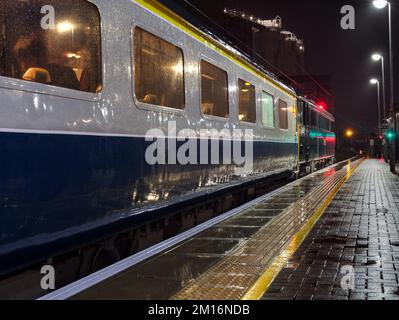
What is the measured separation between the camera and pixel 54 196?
423 centimetres

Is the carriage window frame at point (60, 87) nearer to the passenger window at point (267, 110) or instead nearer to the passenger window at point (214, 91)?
the passenger window at point (214, 91)

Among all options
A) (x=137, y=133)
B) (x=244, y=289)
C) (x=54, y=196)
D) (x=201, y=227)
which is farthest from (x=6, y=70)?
(x=201, y=227)

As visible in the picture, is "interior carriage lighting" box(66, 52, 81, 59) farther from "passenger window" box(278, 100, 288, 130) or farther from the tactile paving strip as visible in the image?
"passenger window" box(278, 100, 288, 130)

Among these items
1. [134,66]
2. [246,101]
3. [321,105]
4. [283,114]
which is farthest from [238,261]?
[321,105]

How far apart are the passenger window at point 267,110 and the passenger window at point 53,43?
24.1 feet

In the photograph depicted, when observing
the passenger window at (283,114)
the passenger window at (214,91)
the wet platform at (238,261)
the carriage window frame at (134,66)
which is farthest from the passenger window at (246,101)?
the passenger window at (283,114)

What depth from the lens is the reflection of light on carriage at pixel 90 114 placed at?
12.8 feet

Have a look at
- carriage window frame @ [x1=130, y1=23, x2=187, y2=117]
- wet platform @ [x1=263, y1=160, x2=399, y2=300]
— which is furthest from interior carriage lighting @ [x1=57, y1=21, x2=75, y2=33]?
wet platform @ [x1=263, y1=160, x2=399, y2=300]

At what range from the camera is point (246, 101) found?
1027 cm

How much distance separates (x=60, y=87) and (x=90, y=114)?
1.55ft

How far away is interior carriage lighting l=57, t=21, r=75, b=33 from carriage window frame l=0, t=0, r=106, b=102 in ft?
1.23

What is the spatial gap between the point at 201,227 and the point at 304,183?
8.38 m

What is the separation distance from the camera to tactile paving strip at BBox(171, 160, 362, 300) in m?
4.51

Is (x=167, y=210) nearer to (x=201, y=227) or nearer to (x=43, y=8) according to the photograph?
(x=201, y=227)
